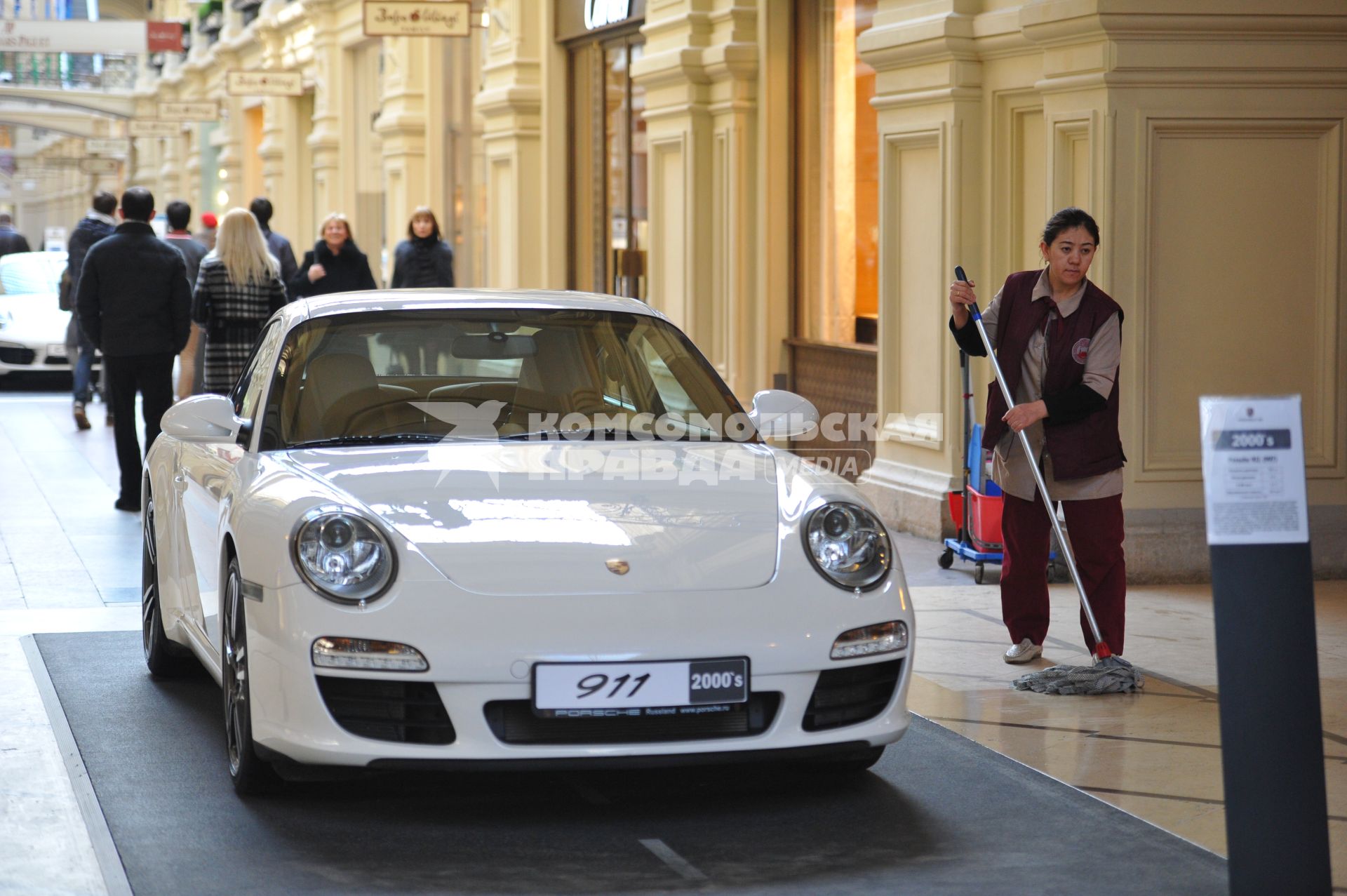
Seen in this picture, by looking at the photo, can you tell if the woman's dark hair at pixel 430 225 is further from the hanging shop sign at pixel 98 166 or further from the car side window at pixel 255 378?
the hanging shop sign at pixel 98 166

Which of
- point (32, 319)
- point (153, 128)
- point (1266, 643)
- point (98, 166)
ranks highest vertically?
point (98, 166)

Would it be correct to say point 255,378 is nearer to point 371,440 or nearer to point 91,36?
point 371,440

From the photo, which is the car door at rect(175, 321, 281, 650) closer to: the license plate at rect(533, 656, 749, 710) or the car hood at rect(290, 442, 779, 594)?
the car hood at rect(290, 442, 779, 594)

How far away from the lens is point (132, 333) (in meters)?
10.2

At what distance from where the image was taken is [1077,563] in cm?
618

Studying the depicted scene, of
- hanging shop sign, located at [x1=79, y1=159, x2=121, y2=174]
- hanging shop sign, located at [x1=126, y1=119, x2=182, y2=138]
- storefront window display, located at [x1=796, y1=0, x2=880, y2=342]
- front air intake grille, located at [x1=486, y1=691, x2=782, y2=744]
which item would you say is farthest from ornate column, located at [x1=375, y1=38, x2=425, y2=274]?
hanging shop sign, located at [x1=79, y1=159, x2=121, y2=174]

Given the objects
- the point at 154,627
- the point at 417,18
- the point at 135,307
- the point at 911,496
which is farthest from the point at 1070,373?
the point at 417,18

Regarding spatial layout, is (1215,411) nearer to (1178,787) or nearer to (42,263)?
(1178,787)

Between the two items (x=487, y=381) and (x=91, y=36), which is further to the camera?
(x=91, y=36)

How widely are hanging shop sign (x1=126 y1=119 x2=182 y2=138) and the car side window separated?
2719 cm

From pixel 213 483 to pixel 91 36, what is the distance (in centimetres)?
2746

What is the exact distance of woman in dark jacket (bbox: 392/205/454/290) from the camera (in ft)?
47.8

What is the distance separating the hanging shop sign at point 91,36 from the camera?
30.0m

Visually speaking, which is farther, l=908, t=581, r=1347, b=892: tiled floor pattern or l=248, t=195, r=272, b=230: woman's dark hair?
l=248, t=195, r=272, b=230: woman's dark hair
